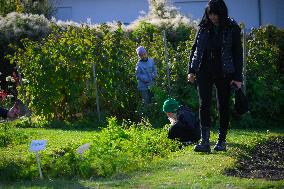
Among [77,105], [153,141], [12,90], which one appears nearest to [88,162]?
[153,141]

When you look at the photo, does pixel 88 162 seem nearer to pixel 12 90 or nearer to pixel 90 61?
pixel 90 61

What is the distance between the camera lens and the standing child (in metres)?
13.8

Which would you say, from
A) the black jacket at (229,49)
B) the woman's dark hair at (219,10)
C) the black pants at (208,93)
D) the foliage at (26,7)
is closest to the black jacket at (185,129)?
the black pants at (208,93)

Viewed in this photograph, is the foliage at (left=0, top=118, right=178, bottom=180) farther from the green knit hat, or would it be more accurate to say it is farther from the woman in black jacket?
the woman in black jacket

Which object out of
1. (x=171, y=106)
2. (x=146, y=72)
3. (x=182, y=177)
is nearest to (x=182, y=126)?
(x=171, y=106)

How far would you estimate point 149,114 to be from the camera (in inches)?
527

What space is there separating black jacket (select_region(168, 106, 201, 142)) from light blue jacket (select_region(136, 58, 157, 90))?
383cm

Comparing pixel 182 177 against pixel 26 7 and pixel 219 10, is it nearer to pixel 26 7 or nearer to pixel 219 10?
pixel 219 10

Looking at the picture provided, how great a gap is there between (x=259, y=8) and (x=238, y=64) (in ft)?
63.6

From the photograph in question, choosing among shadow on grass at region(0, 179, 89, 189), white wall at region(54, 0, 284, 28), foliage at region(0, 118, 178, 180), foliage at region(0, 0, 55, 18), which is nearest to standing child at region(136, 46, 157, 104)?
foliage at region(0, 118, 178, 180)

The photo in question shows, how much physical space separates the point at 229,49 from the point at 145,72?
5.23 meters

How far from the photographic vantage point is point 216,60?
28.7 ft

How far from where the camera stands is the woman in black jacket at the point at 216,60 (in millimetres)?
8625

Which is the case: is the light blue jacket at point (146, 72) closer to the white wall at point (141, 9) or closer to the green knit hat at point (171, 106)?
the green knit hat at point (171, 106)
